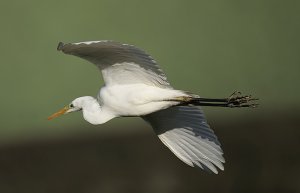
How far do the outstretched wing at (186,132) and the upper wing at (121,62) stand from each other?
16.2 inches

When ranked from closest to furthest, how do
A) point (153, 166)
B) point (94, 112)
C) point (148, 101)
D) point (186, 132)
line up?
point (148, 101) < point (94, 112) < point (186, 132) < point (153, 166)

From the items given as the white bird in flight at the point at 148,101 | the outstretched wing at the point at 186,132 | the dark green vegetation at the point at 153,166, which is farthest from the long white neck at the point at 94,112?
the dark green vegetation at the point at 153,166

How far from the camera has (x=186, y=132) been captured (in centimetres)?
584

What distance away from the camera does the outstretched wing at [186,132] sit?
5777 millimetres

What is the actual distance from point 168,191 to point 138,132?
0.53 metres

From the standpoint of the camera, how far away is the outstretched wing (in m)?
5.78

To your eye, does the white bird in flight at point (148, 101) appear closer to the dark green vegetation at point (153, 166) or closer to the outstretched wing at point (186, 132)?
the outstretched wing at point (186, 132)

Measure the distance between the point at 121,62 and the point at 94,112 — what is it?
37 centimetres

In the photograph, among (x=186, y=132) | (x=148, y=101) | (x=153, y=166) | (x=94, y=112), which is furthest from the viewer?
(x=153, y=166)

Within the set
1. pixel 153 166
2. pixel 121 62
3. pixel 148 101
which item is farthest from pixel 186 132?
pixel 153 166

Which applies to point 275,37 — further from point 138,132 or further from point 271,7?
point 138,132

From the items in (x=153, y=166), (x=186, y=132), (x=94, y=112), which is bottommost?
(x=153, y=166)

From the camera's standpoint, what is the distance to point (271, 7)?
815cm

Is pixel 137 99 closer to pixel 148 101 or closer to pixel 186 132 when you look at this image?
pixel 148 101
